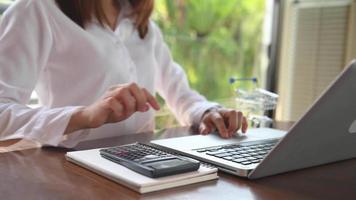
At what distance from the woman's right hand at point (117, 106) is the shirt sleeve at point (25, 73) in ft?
0.11

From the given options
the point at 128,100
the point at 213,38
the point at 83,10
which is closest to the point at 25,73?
the point at 83,10

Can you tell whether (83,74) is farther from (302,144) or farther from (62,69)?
(302,144)

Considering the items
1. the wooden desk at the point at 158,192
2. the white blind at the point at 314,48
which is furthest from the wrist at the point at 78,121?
the white blind at the point at 314,48

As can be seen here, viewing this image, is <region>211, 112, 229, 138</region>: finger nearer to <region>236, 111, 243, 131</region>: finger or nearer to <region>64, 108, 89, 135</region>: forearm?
<region>236, 111, 243, 131</region>: finger

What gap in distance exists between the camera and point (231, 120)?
3.34 feet

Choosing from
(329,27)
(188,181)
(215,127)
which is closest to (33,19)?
(215,127)

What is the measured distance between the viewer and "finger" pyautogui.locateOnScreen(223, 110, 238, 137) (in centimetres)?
99

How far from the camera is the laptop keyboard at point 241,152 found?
0.71 metres

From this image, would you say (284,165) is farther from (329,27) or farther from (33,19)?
(329,27)

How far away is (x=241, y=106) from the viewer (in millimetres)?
1304

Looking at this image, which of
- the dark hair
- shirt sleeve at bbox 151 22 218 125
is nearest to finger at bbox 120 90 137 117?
the dark hair

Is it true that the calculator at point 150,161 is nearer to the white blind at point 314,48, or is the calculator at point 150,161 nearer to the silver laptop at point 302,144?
the silver laptop at point 302,144

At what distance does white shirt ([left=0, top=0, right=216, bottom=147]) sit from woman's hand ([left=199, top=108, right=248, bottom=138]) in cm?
11

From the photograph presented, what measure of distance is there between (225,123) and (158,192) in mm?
494
